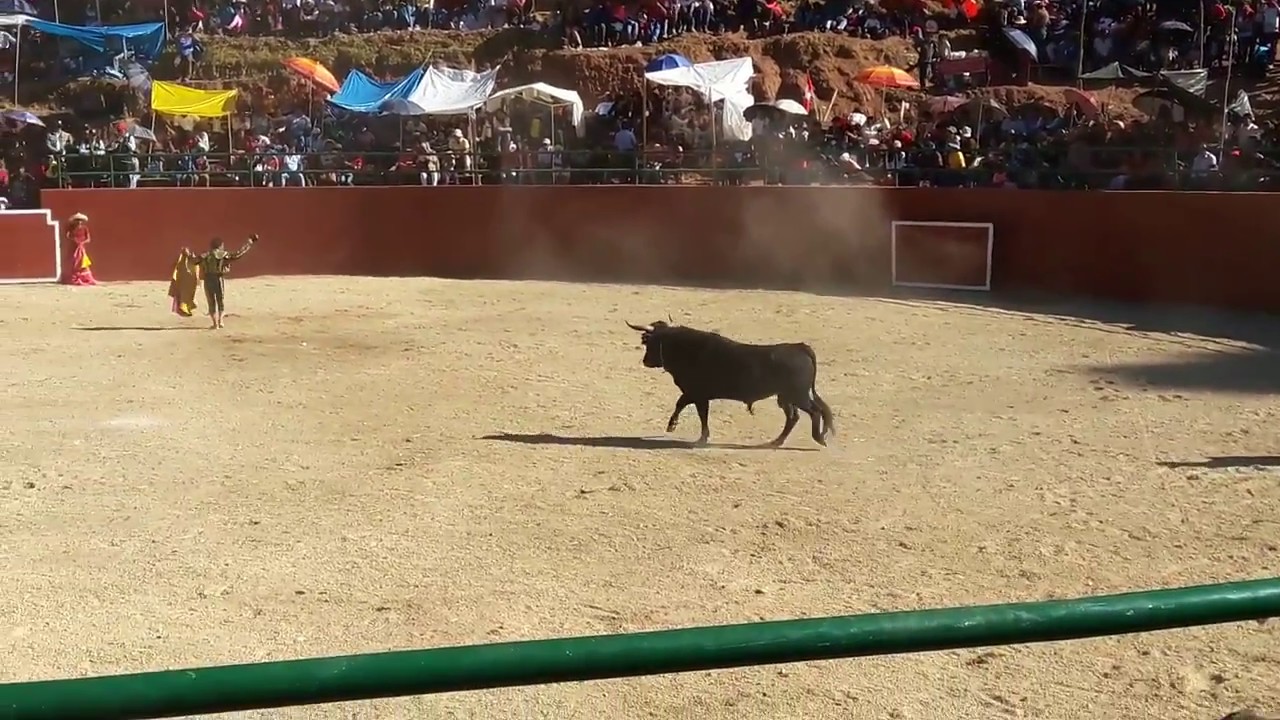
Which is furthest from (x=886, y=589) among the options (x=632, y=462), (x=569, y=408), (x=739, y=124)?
(x=739, y=124)

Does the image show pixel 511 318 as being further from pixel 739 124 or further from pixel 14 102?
pixel 14 102

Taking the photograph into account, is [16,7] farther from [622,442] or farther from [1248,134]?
[622,442]

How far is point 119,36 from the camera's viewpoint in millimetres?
32031

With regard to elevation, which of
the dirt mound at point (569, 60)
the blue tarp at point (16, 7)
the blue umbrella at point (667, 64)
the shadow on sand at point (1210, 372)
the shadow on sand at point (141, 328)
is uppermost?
the blue tarp at point (16, 7)

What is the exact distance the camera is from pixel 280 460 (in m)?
9.30

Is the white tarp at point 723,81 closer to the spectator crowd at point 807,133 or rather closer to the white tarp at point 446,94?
the spectator crowd at point 807,133

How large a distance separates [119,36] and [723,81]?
1651cm

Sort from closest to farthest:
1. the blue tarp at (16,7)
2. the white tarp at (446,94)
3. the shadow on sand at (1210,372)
Result: the shadow on sand at (1210,372)
the white tarp at (446,94)
the blue tarp at (16,7)

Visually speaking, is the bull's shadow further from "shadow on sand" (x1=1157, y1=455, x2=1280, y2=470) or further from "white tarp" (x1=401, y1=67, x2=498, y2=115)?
"white tarp" (x1=401, y1=67, x2=498, y2=115)

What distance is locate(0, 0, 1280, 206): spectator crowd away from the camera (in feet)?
65.4

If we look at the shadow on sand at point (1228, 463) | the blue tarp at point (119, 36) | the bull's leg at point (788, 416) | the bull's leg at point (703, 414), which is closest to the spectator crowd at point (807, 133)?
the blue tarp at point (119, 36)

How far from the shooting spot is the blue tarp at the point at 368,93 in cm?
2367

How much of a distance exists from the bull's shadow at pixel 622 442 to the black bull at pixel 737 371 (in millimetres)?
115

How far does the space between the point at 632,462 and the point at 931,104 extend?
54.6ft
